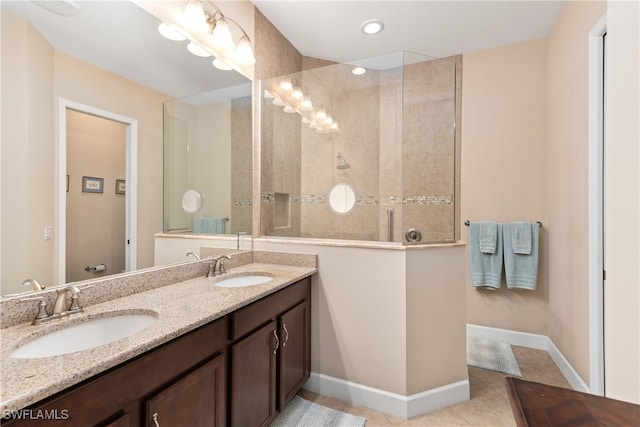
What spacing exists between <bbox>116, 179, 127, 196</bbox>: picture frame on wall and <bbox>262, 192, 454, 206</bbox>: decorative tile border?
1.09 meters

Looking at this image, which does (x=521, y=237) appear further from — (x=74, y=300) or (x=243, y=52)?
(x=74, y=300)

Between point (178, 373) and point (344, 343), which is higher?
point (178, 373)

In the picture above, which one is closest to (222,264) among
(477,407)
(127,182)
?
(127,182)

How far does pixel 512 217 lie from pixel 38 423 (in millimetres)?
3175

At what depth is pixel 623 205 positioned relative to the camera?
1.03 metres

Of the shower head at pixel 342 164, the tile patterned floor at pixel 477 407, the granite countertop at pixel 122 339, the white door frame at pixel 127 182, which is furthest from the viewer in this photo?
the shower head at pixel 342 164

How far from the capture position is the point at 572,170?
2053 millimetres

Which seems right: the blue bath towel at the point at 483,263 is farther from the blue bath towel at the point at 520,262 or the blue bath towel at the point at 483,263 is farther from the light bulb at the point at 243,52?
the light bulb at the point at 243,52

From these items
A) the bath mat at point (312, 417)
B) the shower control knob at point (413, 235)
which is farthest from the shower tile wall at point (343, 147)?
the bath mat at point (312, 417)

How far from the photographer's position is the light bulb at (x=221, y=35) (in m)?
1.83

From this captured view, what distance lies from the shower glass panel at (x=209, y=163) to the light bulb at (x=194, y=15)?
382 millimetres

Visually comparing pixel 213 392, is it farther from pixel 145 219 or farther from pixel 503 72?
pixel 503 72

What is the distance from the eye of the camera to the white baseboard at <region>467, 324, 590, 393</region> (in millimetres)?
2148

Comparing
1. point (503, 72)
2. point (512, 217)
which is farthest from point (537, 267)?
point (503, 72)
